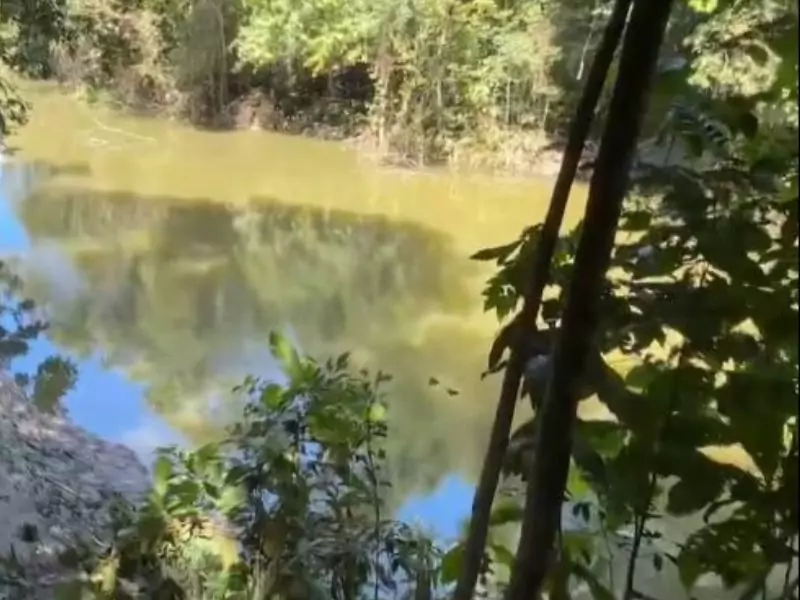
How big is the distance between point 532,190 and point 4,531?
378 cm

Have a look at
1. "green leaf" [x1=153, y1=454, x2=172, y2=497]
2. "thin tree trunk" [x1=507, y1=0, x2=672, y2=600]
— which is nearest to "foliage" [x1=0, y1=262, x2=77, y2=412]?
"green leaf" [x1=153, y1=454, x2=172, y2=497]

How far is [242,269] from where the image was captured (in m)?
4.77

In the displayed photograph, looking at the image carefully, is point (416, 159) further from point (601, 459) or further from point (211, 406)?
point (601, 459)

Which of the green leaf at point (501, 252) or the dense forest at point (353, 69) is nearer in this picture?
the green leaf at point (501, 252)

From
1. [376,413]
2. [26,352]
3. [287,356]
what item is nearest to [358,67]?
[26,352]

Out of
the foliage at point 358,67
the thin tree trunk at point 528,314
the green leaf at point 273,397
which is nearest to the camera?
the thin tree trunk at point 528,314

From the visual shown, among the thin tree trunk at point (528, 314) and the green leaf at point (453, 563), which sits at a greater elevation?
the thin tree trunk at point (528, 314)

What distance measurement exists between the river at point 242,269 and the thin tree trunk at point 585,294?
153 centimetres

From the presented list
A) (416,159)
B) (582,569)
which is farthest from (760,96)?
(416,159)

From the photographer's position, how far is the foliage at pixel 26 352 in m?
3.26

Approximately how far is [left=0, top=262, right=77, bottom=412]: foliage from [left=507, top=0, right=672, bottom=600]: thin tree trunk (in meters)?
2.67

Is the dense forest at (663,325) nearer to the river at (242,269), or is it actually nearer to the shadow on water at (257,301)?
the river at (242,269)

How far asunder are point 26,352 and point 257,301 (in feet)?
3.53

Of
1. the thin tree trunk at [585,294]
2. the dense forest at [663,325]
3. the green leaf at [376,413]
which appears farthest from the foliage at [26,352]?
the thin tree trunk at [585,294]
